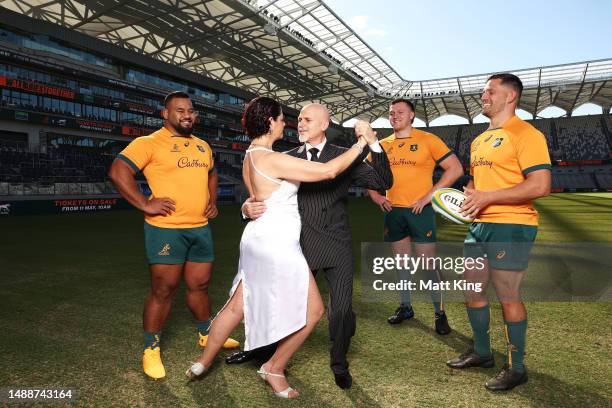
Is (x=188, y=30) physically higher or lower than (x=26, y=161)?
higher

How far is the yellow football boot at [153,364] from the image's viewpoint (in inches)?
119

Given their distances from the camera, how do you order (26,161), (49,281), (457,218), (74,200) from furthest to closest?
(26,161)
(74,200)
(49,281)
(457,218)

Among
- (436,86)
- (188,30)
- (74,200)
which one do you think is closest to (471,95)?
(436,86)

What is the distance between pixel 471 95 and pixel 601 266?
5112 centimetres

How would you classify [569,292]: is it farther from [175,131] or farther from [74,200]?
[74,200]

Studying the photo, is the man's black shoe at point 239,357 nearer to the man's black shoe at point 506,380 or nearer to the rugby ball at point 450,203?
the man's black shoe at point 506,380

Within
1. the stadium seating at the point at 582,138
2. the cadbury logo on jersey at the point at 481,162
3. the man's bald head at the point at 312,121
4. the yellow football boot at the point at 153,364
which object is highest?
the stadium seating at the point at 582,138

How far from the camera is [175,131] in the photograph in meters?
3.46

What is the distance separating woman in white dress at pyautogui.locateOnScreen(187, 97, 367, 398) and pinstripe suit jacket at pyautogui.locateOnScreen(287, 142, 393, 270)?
0.21 m

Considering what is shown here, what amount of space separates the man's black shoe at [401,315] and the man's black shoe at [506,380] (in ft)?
4.77

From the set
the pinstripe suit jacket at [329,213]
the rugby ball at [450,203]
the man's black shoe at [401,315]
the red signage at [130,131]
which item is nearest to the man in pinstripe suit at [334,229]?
the pinstripe suit jacket at [329,213]

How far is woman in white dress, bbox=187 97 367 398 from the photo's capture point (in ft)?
8.77

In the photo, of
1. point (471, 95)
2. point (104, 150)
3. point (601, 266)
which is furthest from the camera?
point (471, 95)

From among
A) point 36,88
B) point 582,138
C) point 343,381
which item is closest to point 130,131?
point 36,88
